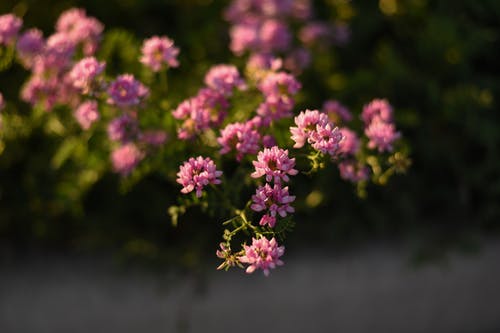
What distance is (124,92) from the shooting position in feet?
7.12

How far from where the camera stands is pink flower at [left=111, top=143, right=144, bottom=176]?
98.9 inches

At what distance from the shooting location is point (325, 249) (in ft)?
10.2

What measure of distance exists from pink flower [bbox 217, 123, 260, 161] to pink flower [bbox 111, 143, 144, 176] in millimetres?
629

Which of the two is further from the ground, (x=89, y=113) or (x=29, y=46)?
(x=29, y=46)

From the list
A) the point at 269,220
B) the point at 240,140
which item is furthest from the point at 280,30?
the point at 269,220

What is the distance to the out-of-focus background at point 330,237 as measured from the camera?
114 inches

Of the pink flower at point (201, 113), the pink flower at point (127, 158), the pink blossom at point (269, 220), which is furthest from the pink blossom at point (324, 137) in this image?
the pink flower at point (127, 158)

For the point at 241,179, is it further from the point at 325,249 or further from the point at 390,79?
the point at 390,79

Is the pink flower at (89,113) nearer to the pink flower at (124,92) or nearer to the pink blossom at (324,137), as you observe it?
the pink flower at (124,92)

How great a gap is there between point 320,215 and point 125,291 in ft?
3.62

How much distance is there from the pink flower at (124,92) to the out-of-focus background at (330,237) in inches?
35.1

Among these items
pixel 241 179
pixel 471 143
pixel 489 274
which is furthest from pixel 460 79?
pixel 241 179

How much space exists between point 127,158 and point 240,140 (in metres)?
0.73

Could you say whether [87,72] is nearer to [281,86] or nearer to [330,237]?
[281,86]
